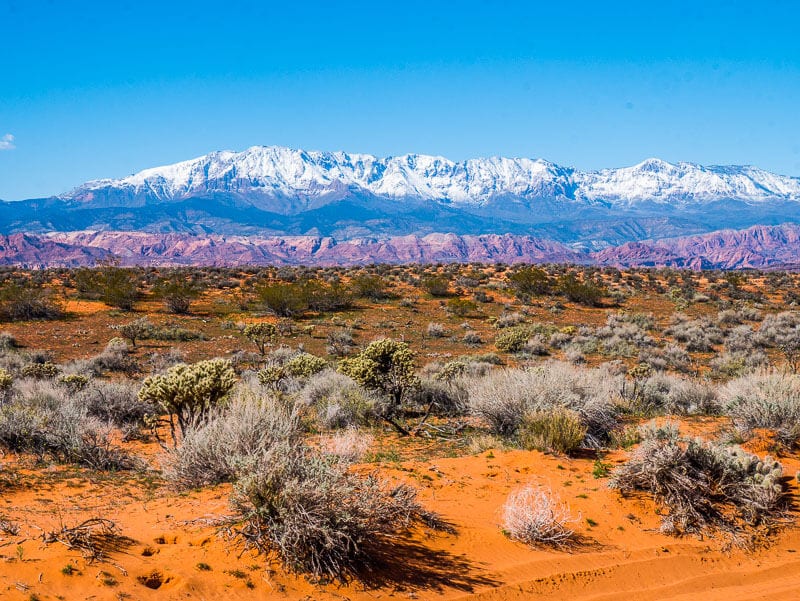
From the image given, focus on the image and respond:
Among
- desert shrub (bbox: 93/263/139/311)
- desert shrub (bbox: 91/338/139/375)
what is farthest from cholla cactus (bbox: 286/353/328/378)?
desert shrub (bbox: 93/263/139/311)

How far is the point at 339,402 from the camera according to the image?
12352 millimetres

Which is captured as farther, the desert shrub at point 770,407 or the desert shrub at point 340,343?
the desert shrub at point 340,343

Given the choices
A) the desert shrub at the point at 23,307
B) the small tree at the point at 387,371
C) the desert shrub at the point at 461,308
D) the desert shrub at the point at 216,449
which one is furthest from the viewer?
the desert shrub at the point at 461,308

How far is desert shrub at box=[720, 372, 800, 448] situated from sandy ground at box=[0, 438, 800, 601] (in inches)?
64.0

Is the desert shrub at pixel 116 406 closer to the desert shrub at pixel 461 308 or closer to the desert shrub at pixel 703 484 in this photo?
the desert shrub at pixel 703 484

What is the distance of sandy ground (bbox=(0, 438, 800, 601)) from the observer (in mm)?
4824

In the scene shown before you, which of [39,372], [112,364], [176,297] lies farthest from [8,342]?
[176,297]

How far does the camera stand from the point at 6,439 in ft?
29.2

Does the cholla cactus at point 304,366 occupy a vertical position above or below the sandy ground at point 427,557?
below

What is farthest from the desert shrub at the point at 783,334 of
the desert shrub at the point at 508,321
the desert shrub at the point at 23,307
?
→ the desert shrub at the point at 23,307

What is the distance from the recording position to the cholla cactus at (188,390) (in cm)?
924

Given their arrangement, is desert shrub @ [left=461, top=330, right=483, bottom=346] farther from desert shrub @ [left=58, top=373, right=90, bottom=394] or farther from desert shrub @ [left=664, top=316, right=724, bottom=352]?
desert shrub @ [left=58, top=373, right=90, bottom=394]

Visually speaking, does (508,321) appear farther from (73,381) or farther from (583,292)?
(73,381)

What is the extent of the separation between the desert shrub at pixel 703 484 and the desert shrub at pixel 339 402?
5999mm
